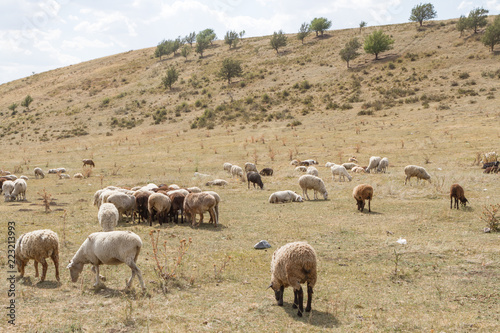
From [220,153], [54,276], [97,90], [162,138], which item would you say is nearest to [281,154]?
[220,153]

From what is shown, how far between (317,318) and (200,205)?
8.00 metres

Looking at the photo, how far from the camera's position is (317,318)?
6457 mm

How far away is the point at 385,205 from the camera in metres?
16.5

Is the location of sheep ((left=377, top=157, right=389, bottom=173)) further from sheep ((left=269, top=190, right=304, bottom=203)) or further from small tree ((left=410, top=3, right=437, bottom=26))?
small tree ((left=410, top=3, right=437, bottom=26))

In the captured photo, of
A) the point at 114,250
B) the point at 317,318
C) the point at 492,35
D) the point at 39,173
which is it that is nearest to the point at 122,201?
the point at 114,250

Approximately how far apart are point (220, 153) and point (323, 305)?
94.4 ft

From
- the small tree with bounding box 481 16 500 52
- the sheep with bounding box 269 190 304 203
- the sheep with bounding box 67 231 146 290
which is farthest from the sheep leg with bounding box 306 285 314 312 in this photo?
the small tree with bounding box 481 16 500 52

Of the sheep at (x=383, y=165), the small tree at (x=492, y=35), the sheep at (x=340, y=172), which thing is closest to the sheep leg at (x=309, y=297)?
the sheep at (x=340, y=172)

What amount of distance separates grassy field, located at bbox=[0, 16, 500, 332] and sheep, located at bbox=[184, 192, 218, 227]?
0.56 metres

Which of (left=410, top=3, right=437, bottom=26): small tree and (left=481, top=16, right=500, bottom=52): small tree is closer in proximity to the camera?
(left=481, top=16, right=500, bottom=52): small tree

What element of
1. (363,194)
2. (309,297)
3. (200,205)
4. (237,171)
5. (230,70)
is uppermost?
(230,70)

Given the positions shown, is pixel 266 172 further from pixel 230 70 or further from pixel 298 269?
pixel 230 70

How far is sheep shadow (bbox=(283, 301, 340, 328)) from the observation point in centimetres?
623

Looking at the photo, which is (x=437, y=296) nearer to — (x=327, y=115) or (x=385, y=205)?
→ (x=385, y=205)
